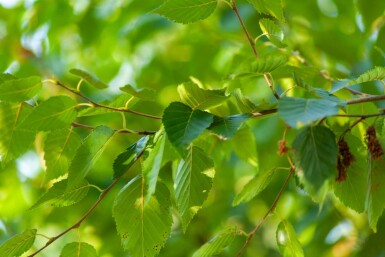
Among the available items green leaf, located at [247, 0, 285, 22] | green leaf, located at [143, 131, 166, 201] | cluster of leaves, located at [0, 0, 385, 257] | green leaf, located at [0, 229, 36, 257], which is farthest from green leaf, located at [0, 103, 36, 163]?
green leaf, located at [247, 0, 285, 22]

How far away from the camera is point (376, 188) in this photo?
2.43ft

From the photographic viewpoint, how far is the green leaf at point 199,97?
0.70 meters

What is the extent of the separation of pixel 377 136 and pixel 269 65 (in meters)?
0.17

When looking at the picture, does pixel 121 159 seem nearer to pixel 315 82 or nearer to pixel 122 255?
pixel 315 82

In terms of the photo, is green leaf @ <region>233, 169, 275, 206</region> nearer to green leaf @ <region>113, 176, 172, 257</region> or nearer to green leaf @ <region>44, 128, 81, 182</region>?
green leaf @ <region>113, 176, 172, 257</region>

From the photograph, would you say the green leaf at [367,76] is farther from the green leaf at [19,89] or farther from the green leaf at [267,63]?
the green leaf at [19,89]

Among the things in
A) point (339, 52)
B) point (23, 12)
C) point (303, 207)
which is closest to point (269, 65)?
point (339, 52)

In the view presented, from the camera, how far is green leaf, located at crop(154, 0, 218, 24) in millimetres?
796

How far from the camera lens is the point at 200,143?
3.18 feet

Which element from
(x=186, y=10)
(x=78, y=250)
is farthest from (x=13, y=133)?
(x=186, y=10)

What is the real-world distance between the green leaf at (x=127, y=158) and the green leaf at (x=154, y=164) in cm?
3

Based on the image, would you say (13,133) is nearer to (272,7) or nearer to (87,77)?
(87,77)

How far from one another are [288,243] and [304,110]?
347 millimetres

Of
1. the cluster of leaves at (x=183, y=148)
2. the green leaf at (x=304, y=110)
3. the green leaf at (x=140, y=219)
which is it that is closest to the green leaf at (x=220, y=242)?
the cluster of leaves at (x=183, y=148)
